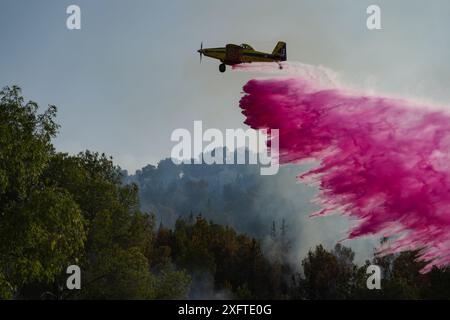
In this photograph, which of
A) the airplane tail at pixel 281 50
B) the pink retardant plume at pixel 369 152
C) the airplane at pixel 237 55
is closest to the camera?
the pink retardant plume at pixel 369 152

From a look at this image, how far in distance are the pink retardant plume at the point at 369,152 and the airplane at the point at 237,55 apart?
2861 mm

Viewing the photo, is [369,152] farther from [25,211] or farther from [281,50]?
[25,211]

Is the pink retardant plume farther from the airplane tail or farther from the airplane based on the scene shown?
the airplane tail

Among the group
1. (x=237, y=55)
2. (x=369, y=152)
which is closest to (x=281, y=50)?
(x=237, y=55)

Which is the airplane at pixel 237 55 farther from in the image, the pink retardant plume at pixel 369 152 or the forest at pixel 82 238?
the forest at pixel 82 238

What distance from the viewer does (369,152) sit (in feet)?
139

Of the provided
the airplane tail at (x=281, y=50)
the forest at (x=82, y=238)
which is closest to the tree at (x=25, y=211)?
the forest at (x=82, y=238)

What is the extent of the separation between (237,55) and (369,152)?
502 inches

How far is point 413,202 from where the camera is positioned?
4088 centimetres

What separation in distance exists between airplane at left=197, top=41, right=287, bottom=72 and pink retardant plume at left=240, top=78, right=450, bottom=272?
2861 mm

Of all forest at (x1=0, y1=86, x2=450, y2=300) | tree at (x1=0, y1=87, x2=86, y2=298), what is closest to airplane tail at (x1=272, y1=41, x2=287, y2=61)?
forest at (x1=0, y1=86, x2=450, y2=300)

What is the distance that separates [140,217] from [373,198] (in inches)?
857

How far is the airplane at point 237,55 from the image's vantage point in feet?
150
